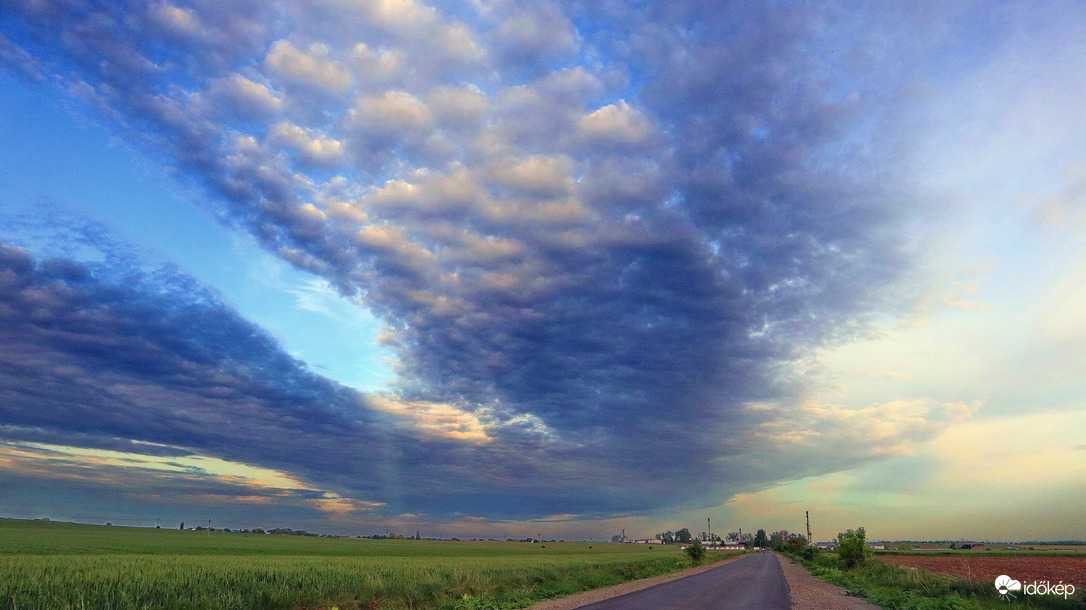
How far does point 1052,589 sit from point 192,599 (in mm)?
33904

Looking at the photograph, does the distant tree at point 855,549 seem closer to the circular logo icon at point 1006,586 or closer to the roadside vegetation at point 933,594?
the roadside vegetation at point 933,594

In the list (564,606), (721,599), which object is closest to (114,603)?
(564,606)

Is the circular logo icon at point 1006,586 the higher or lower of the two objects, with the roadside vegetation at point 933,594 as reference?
higher

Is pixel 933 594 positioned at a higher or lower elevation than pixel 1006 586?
lower

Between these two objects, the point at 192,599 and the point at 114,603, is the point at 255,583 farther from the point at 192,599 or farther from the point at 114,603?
the point at 114,603

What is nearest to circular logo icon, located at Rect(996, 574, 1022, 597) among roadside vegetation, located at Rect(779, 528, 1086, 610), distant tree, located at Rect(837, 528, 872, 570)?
roadside vegetation, located at Rect(779, 528, 1086, 610)

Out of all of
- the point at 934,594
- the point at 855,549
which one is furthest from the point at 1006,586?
the point at 855,549

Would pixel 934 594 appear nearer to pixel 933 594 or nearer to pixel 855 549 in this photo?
pixel 933 594

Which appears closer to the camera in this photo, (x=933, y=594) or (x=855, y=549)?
(x=933, y=594)

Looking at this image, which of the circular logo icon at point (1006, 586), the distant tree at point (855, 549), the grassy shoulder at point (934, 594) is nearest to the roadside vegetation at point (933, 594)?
the grassy shoulder at point (934, 594)

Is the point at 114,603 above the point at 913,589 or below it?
above

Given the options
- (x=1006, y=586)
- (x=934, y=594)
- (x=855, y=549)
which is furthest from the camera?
(x=855, y=549)

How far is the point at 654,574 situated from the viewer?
175ft

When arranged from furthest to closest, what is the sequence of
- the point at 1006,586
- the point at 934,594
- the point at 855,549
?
the point at 855,549
the point at 934,594
the point at 1006,586
